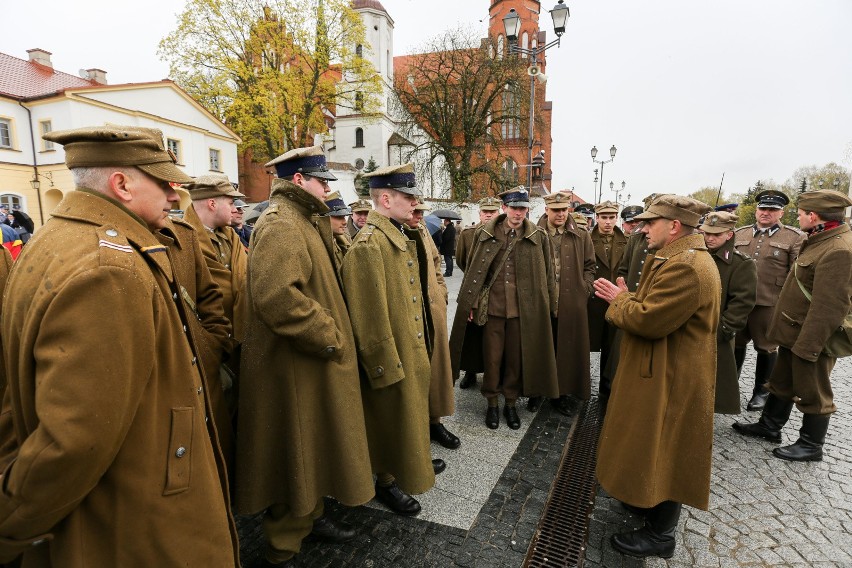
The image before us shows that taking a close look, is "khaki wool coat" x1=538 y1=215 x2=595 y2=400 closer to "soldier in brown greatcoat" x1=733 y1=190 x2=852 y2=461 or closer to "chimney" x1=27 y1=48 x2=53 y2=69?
"soldier in brown greatcoat" x1=733 y1=190 x2=852 y2=461

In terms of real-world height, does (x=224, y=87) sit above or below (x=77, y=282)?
above

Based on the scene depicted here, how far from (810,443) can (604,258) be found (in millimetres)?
3114

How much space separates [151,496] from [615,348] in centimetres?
479

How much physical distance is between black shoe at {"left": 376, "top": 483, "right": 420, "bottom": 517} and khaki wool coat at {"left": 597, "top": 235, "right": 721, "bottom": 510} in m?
1.39

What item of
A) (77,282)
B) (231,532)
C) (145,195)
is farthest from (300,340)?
(77,282)

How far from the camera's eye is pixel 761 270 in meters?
5.63

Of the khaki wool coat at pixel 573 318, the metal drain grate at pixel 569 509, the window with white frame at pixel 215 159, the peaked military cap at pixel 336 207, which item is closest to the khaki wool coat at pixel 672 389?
the metal drain grate at pixel 569 509

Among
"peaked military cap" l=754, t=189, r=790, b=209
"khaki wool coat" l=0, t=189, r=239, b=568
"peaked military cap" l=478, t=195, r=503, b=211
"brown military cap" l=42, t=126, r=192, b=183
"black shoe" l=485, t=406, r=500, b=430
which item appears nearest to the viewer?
"khaki wool coat" l=0, t=189, r=239, b=568

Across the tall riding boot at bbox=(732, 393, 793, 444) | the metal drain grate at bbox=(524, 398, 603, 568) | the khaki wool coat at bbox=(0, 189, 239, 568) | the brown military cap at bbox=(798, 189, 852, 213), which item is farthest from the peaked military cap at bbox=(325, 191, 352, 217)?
the tall riding boot at bbox=(732, 393, 793, 444)

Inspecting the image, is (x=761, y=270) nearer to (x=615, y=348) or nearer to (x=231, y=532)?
(x=615, y=348)

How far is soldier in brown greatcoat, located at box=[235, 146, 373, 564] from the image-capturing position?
2.52 m

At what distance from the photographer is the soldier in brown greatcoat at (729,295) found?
14.3ft

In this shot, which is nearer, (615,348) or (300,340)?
(300,340)

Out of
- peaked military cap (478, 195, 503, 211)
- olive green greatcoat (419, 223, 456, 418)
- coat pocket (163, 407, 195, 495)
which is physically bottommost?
olive green greatcoat (419, 223, 456, 418)
